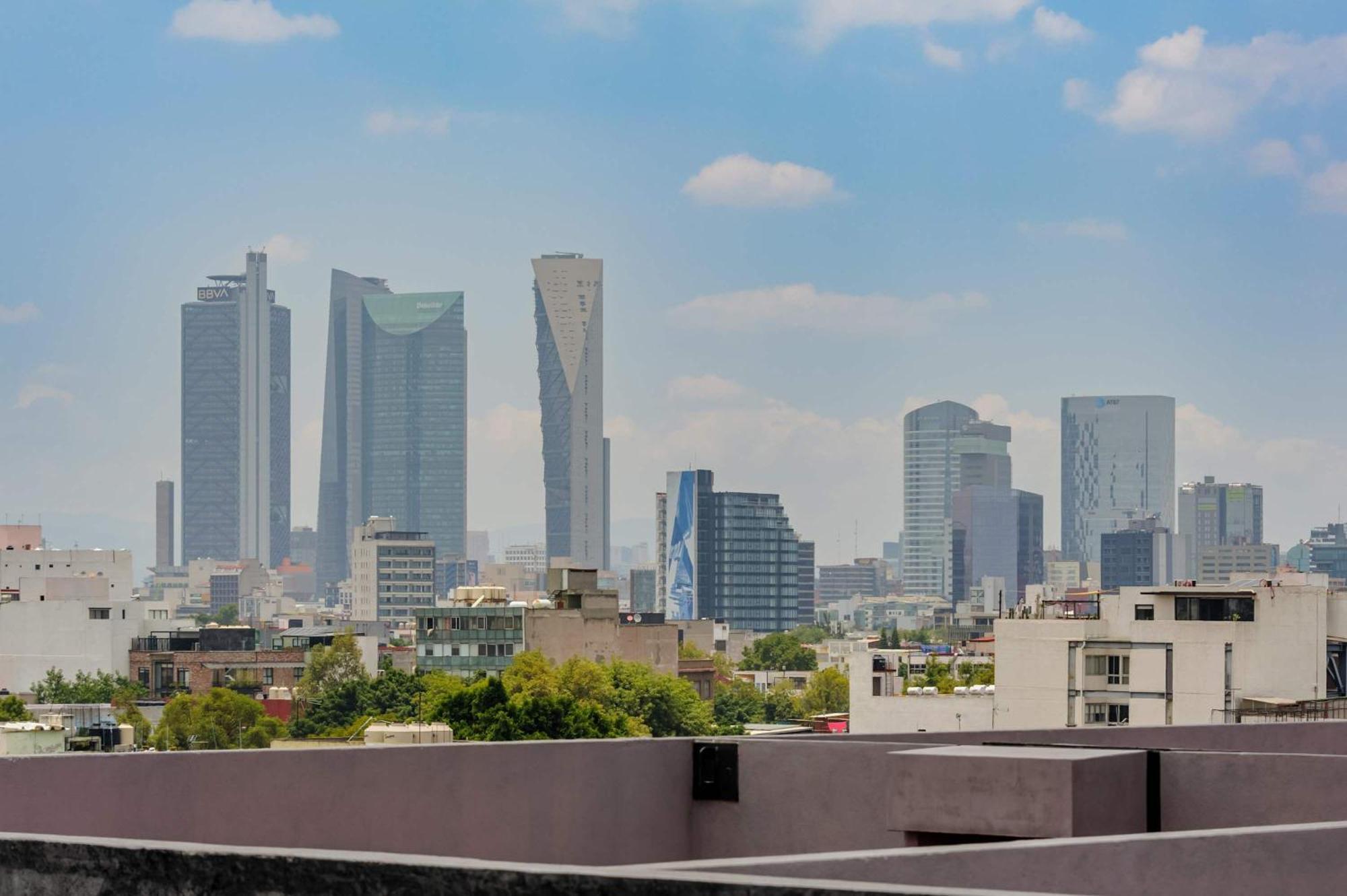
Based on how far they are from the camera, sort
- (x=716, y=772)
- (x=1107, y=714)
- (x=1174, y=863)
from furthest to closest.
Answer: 1. (x=1107, y=714)
2. (x=716, y=772)
3. (x=1174, y=863)

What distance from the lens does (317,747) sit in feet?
22.3

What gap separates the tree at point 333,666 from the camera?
9406 centimetres

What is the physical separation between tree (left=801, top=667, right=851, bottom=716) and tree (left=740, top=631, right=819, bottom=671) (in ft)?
119

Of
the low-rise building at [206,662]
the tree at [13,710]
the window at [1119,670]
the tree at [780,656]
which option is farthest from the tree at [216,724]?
the tree at [780,656]

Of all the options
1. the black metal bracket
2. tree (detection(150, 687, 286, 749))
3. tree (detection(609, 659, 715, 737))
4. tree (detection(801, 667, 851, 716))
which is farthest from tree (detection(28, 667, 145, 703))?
the black metal bracket

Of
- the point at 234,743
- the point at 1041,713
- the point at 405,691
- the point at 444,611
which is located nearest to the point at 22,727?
the point at 1041,713

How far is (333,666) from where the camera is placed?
95.8 meters

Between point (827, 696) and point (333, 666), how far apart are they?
→ 2705 centimetres

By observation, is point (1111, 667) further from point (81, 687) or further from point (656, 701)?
point (81, 687)

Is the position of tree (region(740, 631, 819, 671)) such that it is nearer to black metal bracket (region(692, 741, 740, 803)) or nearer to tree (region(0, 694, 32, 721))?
tree (region(0, 694, 32, 721))

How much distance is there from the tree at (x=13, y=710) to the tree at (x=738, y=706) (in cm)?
3569

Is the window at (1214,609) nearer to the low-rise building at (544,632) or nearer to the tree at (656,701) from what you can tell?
the tree at (656,701)

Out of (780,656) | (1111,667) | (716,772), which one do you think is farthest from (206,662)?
(716,772)

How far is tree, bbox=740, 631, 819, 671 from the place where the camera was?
15188 cm
